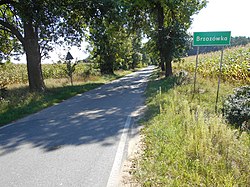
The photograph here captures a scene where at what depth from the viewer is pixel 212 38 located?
25.8 feet

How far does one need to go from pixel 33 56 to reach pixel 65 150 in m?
10.4

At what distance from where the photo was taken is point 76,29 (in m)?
15.5

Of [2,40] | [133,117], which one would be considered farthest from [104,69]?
[133,117]

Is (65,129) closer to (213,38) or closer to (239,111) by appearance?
(239,111)

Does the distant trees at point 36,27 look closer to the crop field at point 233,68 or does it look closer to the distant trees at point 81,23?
the distant trees at point 81,23

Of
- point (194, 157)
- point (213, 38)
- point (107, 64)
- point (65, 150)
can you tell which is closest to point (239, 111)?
point (194, 157)

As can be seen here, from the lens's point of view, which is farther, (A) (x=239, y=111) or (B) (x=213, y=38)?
(B) (x=213, y=38)

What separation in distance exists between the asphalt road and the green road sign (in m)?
3.87

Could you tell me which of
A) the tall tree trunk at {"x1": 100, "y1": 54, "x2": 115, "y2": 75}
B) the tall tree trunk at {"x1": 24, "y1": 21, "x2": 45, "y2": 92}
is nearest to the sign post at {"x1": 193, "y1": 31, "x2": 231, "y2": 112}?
the tall tree trunk at {"x1": 24, "y1": 21, "x2": 45, "y2": 92}

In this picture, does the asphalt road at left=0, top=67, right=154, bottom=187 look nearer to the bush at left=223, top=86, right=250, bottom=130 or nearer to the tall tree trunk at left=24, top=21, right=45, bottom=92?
the bush at left=223, top=86, right=250, bottom=130

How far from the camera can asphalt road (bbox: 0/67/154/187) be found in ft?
12.1

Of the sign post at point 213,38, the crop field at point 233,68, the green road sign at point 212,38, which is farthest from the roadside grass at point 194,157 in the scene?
the crop field at point 233,68

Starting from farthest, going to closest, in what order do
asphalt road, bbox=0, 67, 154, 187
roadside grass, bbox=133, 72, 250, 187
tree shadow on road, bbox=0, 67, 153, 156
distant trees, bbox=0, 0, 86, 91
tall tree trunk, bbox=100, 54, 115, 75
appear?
tall tree trunk, bbox=100, 54, 115, 75 → distant trees, bbox=0, 0, 86, 91 → tree shadow on road, bbox=0, 67, 153, 156 → asphalt road, bbox=0, 67, 154, 187 → roadside grass, bbox=133, 72, 250, 187

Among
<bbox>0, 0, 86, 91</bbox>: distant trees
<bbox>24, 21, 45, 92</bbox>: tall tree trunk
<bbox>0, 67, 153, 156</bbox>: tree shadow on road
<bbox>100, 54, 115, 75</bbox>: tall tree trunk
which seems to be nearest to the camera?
<bbox>0, 67, 153, 156</bbox>: tree shadow on road
